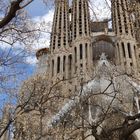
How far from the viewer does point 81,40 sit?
54.3 metres

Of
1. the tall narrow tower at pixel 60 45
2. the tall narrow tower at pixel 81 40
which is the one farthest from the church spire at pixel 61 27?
the tall narrow tower at pixel 81 40

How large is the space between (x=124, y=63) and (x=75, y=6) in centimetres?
1491

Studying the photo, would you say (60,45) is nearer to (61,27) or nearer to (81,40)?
(61,27)

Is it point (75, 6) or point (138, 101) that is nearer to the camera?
point (138, 101)

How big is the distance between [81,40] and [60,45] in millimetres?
3674

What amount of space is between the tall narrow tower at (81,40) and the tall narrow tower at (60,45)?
1.45 m

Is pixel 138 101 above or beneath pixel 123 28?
beneath

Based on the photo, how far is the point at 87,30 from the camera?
5619cm

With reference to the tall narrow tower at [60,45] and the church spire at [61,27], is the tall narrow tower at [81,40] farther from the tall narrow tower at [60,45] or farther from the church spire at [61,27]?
the tall narrow tower at [60,45]

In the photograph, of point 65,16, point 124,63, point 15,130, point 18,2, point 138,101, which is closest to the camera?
point 18,2

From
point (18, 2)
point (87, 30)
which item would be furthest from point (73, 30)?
point (18, 2)

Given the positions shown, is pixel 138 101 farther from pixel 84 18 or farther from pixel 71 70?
pixel 84 18

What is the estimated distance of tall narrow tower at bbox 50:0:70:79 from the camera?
52.4 m

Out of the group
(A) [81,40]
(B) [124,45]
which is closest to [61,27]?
(A) [81,40]
